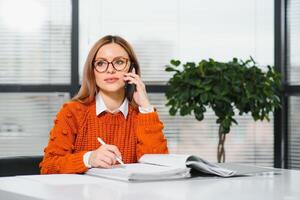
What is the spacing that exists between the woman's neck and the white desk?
67cm

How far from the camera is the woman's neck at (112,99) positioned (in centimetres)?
259

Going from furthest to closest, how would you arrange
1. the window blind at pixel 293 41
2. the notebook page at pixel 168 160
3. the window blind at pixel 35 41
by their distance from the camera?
the window blind at pixel 293 41 < the window blind at pixel 35 41 < the notebook page at pixel 168 160

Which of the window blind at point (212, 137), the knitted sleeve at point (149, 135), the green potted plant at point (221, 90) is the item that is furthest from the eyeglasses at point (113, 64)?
the window blind at point (212, 137)

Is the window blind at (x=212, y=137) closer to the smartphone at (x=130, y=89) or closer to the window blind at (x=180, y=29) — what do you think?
the window blind at (x=180, y=29)

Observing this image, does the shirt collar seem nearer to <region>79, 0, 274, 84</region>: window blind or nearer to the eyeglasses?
the eyeglasses

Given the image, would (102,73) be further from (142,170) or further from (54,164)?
(142,170)

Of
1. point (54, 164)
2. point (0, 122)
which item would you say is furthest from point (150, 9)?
point (54, 164)

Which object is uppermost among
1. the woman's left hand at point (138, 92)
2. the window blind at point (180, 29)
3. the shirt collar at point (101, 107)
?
the window blind at point (180, 29)

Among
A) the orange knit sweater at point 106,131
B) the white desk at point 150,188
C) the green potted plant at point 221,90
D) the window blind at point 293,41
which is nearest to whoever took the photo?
the white desk at point 150,188

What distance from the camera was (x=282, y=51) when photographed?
5.71 meters

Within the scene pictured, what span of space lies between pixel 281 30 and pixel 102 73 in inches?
139

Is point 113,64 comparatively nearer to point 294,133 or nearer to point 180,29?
point 180,29

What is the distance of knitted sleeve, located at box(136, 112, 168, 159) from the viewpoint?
100 inches

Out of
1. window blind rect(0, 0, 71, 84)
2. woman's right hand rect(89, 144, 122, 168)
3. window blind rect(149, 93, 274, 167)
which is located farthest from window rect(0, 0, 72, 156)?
woman's right hand rect(89, 144, 122, 168)
